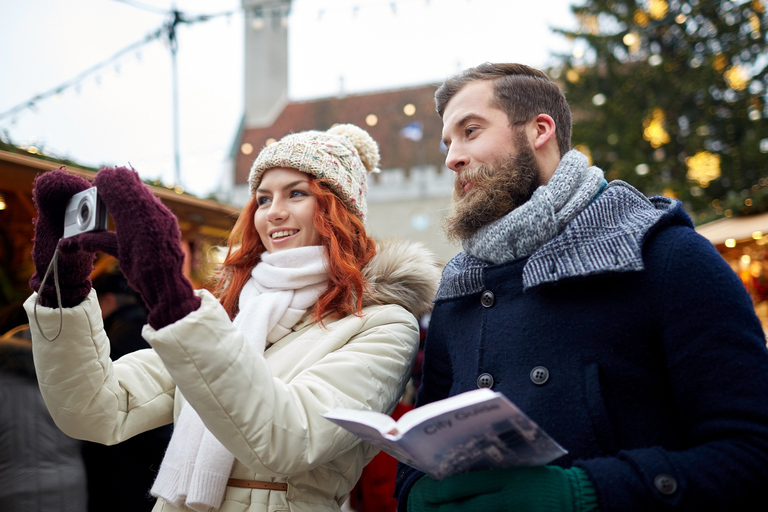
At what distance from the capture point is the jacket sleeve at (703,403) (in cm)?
113

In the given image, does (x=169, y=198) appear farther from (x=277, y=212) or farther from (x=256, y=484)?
(x=256, y=484)

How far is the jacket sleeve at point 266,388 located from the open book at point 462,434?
0.81 ft

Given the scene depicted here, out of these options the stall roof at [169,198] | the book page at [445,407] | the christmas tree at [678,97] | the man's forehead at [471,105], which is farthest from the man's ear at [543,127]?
the christmas tree at [678,97]

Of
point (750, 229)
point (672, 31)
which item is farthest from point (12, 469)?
point (672, 31)

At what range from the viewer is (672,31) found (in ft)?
31.8

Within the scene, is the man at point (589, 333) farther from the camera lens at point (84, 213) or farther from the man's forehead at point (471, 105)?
the camera lens at point (84, 213)

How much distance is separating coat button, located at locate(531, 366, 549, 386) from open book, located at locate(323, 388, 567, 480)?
Result: 22 centimetres

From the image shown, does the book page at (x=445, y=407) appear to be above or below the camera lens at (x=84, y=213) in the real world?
below

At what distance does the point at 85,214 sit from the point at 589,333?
1283 mm

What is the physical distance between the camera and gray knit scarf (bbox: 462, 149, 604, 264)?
149cm

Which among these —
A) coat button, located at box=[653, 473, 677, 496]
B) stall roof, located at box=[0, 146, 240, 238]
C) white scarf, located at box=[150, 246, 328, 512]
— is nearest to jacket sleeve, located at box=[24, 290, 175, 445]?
white scarf, located at box=[150, 246, 328, 512]

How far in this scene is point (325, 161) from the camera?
2.17 m

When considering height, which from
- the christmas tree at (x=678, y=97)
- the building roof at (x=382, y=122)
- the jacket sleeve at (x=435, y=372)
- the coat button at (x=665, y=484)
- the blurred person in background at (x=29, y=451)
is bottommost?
the blurred person in background at (x=29, y=451)

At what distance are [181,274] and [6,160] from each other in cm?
235
